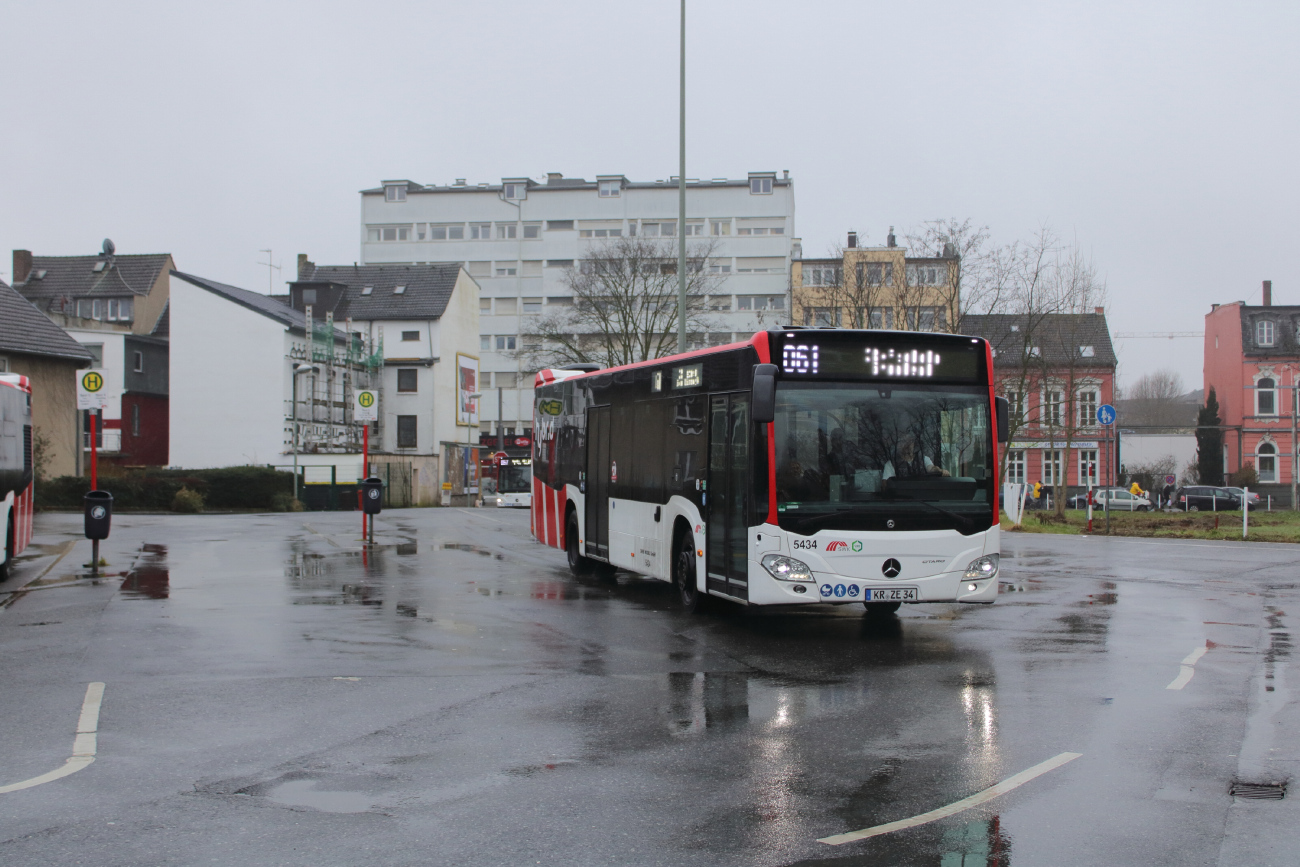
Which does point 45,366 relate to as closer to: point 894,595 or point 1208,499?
point 894,595

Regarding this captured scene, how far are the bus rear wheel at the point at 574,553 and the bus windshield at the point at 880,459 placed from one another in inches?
277

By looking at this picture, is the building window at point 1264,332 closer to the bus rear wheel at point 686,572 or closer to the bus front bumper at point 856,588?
the bus rear wheel at point 686,572

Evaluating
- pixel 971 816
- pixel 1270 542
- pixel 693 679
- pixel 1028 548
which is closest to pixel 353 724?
pixel 693 679

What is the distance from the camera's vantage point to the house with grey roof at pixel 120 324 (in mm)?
59844

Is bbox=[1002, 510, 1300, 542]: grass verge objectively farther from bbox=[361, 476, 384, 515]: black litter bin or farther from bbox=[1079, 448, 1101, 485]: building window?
bbox=[1079, 448, 1101, 485]: building window

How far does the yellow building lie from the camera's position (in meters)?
38.4

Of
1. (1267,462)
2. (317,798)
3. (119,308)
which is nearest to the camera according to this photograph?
(317,798)

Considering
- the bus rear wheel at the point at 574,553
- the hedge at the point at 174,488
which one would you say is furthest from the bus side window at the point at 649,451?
the hedge at the point at 174,488

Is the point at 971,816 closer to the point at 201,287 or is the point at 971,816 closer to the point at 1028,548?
the point at 1028,548

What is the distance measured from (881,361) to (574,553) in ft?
26.7

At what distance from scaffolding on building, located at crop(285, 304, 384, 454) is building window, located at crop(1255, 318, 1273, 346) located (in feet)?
173

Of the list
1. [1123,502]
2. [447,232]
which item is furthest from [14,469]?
[447,232]

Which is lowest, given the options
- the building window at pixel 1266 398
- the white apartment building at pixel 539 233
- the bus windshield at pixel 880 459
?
the bus windshield at pixel 880 459

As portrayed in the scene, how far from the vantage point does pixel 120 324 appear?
62.6 metres
